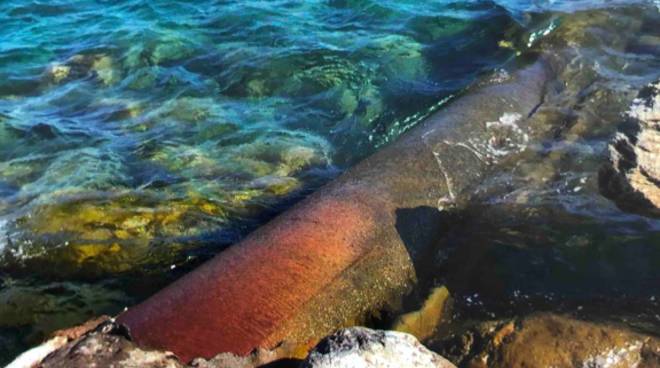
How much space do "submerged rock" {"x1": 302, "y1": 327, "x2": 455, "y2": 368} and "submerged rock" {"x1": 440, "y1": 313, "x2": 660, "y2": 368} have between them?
2.25 ft

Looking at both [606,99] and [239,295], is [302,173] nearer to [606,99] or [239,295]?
[239,295]

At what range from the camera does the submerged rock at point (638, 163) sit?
375 centimetres

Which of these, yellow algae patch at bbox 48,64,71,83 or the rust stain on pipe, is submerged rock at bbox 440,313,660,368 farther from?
yellow algae patch at bbox 48,64,71,83

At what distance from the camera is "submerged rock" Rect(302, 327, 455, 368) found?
2.30m

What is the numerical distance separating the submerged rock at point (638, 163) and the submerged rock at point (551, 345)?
1056mm

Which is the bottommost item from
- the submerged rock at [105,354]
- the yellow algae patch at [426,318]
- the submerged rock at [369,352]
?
the yellow algae patch at [426,318]

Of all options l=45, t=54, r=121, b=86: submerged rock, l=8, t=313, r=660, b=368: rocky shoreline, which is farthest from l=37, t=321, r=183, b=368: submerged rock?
l=45, t=54, r=121, b=86: submerged rock

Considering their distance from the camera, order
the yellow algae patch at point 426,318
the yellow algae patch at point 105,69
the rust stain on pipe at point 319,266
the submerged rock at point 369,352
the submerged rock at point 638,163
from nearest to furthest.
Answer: the submerged rock at point 369,352
the rust stain on pipe at point 319,266
the yellow algae patch at point 426,318
the submerged rock at point 638,163
the yellow algae patch at point 105,69

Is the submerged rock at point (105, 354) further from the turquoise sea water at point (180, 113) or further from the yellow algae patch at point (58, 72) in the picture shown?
the yellow algae patch at point (58, 72)

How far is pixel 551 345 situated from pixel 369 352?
114cm

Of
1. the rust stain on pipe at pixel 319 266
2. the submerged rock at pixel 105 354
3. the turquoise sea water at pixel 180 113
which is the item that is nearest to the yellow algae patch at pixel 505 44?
the turquoise sea water at pixel 180 113

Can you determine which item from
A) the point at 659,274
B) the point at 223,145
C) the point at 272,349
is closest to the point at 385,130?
the point at 223,145

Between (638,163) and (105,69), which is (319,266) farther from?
(105,69)

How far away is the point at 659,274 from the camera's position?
11.6 feet
